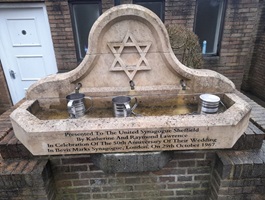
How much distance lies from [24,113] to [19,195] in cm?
88

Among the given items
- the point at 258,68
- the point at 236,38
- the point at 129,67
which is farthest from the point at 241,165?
the point at 258,68

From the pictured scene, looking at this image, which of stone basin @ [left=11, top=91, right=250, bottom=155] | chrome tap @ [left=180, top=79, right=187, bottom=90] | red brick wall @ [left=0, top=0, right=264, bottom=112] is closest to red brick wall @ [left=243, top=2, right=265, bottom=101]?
red brick wall @ [left=0, top=0, right=264, bottom=112]

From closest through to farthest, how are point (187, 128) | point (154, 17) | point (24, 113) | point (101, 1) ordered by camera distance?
point (187, 128) < point (24, 113) < point (154, 17) < point (101, 1)

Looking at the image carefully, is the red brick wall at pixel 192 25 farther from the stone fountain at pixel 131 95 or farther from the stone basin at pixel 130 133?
the stone basin at pixel 130 133

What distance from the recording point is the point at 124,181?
2.23 m

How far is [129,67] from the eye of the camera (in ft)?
7.64

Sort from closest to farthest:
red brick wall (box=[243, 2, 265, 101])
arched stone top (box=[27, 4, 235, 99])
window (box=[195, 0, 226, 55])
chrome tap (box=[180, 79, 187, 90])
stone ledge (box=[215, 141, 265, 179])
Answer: stone ledge (box=[215, 141, 265, 179]), arched stone top (box=[27, 4, 235, 99]), chrome tap (box=[180, 79, 187, 90]), window (box=[195, 0, 226, 55]), red brick wall (box=[243, 2, 265, 101])

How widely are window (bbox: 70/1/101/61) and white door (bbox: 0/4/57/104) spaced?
0.58m

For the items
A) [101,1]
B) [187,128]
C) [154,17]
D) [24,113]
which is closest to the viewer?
[187,128]

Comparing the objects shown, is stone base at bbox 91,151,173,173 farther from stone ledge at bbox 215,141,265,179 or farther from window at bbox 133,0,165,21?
window at bbox 133,0,165,21

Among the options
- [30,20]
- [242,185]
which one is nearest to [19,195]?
[242,185]

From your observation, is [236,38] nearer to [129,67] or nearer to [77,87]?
[129,67]

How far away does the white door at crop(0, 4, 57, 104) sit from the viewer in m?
4.07

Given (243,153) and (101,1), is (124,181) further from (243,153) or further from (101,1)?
(101,1)
